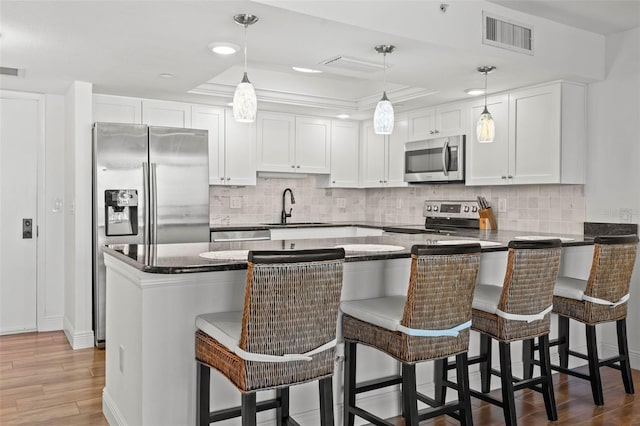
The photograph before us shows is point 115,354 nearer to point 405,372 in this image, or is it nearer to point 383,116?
point 405,372

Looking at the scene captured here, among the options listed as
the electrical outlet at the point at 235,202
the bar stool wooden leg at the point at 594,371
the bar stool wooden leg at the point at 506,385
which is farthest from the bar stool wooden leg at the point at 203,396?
the electrical outlet at the point at 235,202

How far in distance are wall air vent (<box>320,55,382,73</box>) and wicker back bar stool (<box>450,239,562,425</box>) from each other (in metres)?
1.65

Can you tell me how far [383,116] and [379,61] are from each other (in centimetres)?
71

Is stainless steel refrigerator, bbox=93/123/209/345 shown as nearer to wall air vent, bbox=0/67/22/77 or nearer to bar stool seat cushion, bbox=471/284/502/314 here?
wall air vent, bbox=0/67/22/77

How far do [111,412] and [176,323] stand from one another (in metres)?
0.84

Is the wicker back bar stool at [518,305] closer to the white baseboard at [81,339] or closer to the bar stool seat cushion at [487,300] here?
the bar stool seat cushion at [487,300]

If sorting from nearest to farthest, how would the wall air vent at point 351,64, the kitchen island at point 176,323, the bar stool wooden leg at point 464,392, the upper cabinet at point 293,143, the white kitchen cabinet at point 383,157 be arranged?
the kitchen island at point 176,323, the bar stool wooden leg at point 464,392, the wall air vent at point 351,64, the upper cabinet at point 293,143, the white kitchen cabinet at point 383,157

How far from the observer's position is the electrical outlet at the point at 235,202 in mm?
5781

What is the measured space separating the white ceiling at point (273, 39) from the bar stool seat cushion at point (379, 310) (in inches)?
58.5

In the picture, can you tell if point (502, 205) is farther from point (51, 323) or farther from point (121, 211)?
point (51, 323)

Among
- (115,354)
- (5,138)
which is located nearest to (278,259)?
(115,354)

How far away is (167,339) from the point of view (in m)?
2.28

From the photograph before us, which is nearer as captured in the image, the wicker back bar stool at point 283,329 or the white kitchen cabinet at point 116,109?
the wicker back bar stool at point 283,329

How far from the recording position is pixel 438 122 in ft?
17.1
